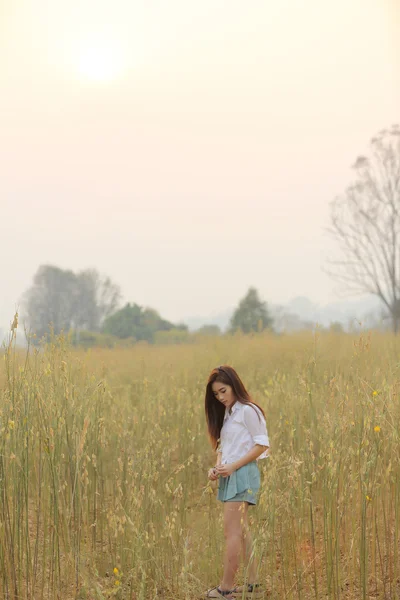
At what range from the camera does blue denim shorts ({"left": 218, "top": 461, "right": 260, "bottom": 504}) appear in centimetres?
299

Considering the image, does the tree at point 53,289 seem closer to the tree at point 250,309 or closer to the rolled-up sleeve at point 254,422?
the tree at point 250,309

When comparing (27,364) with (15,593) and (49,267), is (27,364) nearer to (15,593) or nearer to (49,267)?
(15,593)

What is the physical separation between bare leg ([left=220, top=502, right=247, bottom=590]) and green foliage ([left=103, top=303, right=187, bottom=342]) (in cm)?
2571

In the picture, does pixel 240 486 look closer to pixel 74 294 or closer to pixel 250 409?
pixel 250 409

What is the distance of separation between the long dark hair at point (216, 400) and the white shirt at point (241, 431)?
0.04m

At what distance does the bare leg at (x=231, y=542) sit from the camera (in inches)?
116

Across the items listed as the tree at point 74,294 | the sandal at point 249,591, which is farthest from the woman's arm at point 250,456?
the tree at point 74,294

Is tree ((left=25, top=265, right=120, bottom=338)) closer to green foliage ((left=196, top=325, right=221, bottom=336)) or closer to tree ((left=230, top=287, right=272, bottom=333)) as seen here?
tree ((left=230, top=287, right=272, bottom=333))

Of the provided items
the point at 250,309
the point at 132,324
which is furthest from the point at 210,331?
the point at 132,324

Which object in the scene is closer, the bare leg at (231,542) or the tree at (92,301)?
the bare leg at (231,542)

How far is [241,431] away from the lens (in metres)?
3.08

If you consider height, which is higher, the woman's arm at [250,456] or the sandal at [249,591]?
the woman's arm at [250,456]

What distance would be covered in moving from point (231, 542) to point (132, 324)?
26543mm

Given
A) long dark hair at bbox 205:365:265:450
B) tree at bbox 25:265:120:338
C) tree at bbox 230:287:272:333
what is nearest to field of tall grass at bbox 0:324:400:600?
long dark hair at bbox 205:365:265:450
